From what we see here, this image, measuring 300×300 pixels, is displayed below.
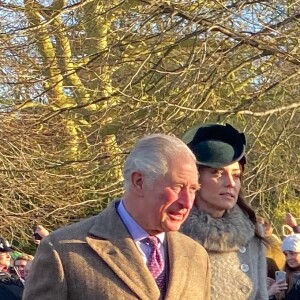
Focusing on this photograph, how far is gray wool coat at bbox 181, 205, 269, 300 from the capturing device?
388 centimetres

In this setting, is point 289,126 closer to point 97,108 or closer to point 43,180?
point 97,108

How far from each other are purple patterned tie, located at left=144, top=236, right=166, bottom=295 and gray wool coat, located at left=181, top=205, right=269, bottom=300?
0.72 metres

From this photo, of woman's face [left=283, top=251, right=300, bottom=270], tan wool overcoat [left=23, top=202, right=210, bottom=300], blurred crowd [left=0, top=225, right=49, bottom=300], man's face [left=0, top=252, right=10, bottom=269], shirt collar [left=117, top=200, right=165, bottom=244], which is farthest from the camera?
man's face [left=0, top=252, right=10, bottom=269]

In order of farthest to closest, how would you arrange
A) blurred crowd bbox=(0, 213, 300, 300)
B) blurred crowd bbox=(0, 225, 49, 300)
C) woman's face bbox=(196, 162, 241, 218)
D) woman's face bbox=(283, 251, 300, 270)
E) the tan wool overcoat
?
1. woman's face bbox=(283, 251, 300, 270)
2. blurred crowd bbox=(0, 225, 49, 300)
3. blurred crowd bbox=(0, 213, 300, 300)
4. woman's face bbox=(196, 162, 241, 218)
5. the tan wool overcoat

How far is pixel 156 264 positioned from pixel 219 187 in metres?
0.78

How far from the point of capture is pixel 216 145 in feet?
12.9

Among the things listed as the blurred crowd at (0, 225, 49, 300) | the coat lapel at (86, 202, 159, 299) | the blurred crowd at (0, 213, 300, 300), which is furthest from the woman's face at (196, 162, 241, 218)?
the blurred crowd at (0, 213, 300, 300)

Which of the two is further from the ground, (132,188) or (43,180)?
(132,188)

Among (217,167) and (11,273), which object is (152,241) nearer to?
(217,167)

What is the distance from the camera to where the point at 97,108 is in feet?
31.8

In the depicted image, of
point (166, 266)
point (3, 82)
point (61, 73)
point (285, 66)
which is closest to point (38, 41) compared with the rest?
point (61, 73)

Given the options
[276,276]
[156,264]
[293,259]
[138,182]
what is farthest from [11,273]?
[138,182]

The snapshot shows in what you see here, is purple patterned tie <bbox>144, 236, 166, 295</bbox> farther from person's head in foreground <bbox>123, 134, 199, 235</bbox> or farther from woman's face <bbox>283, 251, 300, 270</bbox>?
woman's face <bbox>283, 251, 300, 270</bbox>

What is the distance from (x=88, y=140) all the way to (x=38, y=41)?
122 cm
